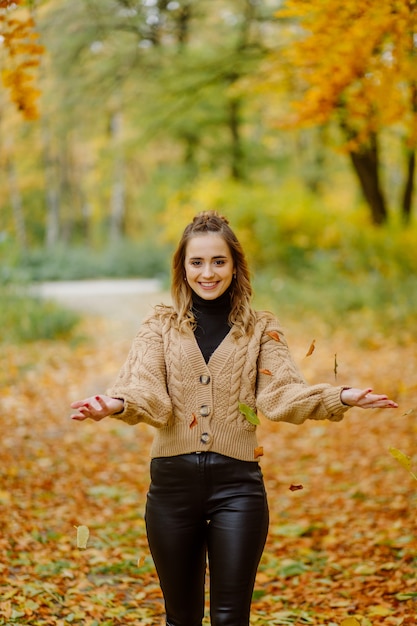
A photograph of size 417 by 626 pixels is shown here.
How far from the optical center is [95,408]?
2383 mm

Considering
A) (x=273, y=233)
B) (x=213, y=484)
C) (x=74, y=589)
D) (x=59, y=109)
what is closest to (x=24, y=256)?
(x=273, y=233)

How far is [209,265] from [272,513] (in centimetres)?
344

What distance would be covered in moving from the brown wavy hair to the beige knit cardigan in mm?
57

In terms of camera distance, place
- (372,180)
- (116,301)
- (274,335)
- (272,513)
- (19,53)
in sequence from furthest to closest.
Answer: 1. (116,301)
2. (372,180)
3. (272,513)
4. (19,53)
5. (274,335)

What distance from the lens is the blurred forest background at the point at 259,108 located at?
572 centimetres

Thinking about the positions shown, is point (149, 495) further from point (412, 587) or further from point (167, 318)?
point (412, 587)

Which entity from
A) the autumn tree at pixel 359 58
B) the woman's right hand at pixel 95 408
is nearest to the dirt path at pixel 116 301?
the autumn tree at pixel 359 58

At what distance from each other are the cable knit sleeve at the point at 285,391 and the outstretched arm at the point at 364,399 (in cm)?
3

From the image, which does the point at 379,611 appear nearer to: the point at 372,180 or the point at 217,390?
the point at 217,390

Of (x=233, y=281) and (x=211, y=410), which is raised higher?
(x=233, y=281)

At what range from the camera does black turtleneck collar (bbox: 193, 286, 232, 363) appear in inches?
111

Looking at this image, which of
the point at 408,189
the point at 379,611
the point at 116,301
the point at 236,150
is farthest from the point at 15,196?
the point at 379,611

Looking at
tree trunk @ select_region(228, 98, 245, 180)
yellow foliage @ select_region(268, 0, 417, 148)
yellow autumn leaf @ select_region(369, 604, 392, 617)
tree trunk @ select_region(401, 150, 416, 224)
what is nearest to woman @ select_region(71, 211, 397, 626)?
yellow autumn leaf @ select_region(369, 604, 392, 617)

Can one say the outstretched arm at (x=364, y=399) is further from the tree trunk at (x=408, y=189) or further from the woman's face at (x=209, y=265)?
the tree trunk at (x=408, y=189)
